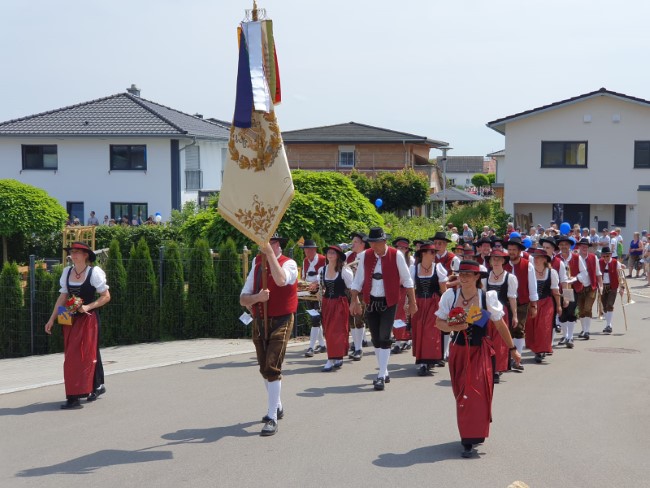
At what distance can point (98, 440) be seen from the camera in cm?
878

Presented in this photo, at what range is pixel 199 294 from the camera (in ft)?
55.1

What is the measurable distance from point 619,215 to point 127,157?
74.2 ft

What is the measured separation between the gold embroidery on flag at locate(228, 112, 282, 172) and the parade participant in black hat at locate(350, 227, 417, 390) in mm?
2749

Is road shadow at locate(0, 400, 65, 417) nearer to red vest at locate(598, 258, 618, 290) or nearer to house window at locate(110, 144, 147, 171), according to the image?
red vest at locate(598, 258, 618, 290)

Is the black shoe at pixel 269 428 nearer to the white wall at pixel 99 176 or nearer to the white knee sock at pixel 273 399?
the white knee sock at pixel 273 399

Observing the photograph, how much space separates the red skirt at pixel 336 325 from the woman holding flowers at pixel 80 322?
3.50m

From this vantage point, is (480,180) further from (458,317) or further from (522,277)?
(458,317)

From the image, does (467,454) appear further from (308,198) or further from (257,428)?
(308,198)

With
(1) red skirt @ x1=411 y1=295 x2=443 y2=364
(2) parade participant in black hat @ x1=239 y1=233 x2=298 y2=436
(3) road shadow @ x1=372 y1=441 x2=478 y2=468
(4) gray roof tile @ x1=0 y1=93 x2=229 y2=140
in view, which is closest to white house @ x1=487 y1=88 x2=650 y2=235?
(4) gray roof tile @ x1=0 y1=93 x2=229 y2=140

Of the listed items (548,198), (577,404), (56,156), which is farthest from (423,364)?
(56,156)

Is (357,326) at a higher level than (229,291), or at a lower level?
lower

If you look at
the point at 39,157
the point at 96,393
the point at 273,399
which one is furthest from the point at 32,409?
the point at 39,157

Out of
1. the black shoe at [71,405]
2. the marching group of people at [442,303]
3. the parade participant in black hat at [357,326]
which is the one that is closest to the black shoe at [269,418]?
the marching group of people at [442,303]

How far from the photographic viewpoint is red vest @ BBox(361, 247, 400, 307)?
38.0 ft
